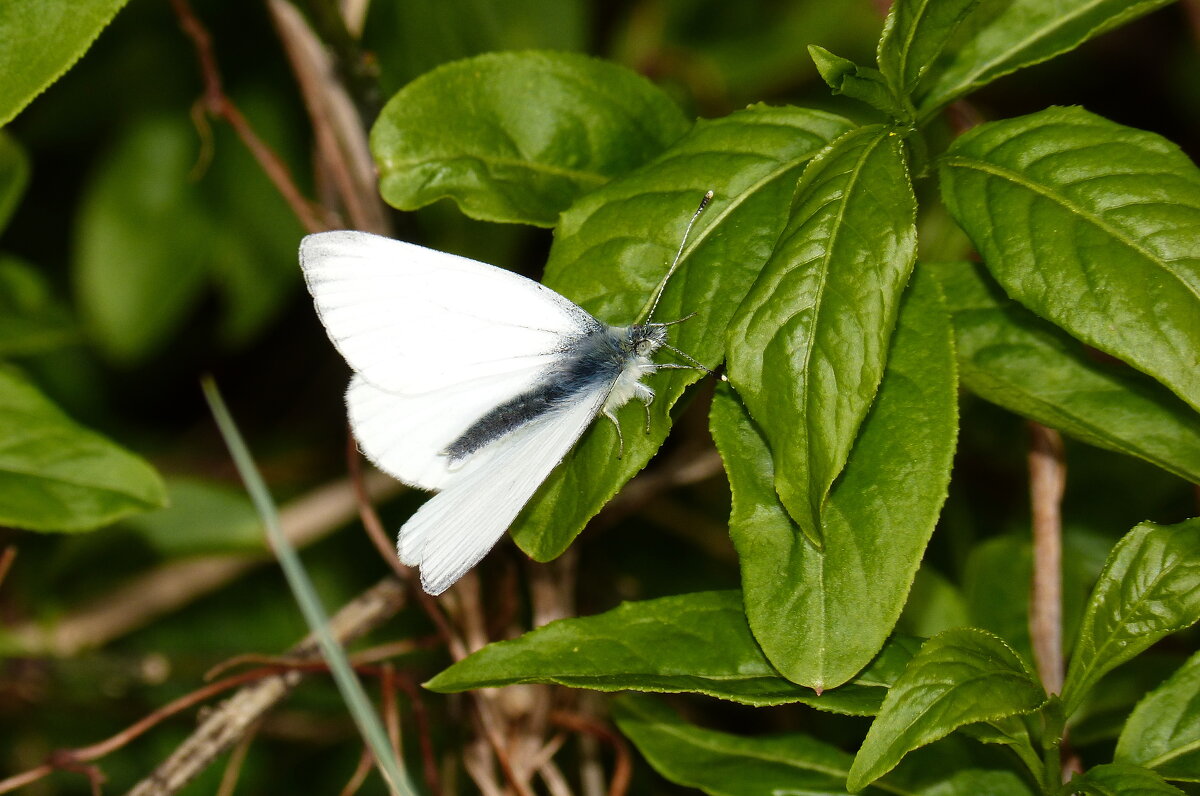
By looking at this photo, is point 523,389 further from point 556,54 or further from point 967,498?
point 967,498

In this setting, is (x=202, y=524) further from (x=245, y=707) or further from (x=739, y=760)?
(x=739, y=760)

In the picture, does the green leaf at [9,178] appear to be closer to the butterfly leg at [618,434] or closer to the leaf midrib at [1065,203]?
the butterfly leg at [618,434]

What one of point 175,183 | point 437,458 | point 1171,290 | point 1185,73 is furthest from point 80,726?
point 1185,73

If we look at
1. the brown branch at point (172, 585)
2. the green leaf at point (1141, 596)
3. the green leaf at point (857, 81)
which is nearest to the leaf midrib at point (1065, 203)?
the green leaf at point (857, 81)

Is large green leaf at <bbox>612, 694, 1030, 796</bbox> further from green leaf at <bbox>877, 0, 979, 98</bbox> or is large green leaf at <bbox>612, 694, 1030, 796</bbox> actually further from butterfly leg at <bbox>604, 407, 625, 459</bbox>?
green leaf at <bbox>877, 0, 979, 98</bbox>

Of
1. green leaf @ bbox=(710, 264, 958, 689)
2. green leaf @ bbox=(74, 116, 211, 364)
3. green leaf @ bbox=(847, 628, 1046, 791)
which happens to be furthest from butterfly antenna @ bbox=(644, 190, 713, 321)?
green leaf @ bbox=(74, 116, 211, 364)

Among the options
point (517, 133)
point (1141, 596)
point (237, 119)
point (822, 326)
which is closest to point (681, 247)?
point (822, 326)
